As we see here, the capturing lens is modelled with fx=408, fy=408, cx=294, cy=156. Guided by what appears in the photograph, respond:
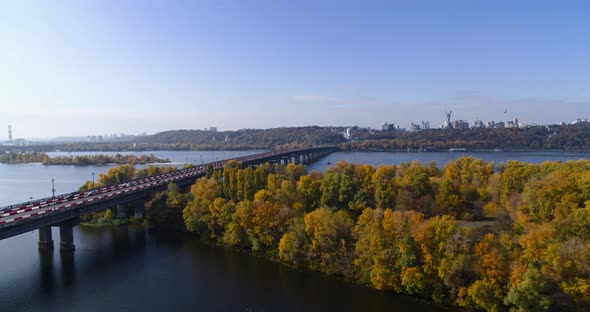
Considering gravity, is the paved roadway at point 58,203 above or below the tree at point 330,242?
above

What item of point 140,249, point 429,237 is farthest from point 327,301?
point 140,249

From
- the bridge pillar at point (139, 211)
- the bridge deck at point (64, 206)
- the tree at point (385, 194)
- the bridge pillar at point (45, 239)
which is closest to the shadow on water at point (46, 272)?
the bridge pillar at point (45, 239)

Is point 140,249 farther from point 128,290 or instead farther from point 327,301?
point 327,301

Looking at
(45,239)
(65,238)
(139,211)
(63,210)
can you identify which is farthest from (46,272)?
(139,211)

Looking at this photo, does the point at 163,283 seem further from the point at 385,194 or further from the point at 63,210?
the point at 385,194

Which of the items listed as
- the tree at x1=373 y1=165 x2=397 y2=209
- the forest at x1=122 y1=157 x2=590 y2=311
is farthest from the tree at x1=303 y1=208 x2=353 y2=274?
the tree at x1=373 y1=165 x2=397 y2=209

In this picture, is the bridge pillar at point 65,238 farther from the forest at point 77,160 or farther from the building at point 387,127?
the building at point 387,127

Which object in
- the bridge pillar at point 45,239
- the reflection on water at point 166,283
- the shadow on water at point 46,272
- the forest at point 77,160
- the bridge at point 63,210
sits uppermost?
the forest at point 77,160
